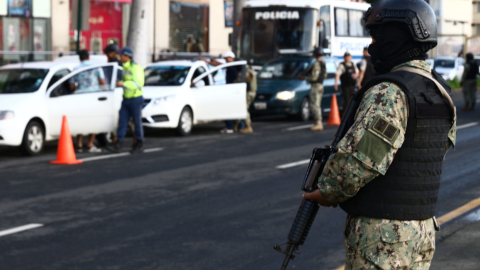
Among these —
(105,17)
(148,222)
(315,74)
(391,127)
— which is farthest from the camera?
(105,17)

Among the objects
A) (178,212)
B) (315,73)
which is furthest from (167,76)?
(178,212)

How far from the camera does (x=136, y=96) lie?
Answer: 12.6m

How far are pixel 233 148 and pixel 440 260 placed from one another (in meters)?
7.78

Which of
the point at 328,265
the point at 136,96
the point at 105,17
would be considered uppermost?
the point at 105,17

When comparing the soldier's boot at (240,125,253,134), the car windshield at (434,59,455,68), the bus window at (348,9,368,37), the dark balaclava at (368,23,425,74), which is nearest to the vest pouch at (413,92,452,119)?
the dark balaclava at (368,23,425,74)

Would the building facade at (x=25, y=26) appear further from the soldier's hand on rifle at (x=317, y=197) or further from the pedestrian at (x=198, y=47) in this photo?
the soldier's hand on rifle at (x=317, y=197)

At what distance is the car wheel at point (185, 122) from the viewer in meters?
15.5

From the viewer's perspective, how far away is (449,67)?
1393 inches

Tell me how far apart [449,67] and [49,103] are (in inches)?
1038

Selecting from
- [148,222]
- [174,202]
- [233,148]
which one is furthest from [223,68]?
[148,222]

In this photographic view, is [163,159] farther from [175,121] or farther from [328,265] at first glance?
[328,265]

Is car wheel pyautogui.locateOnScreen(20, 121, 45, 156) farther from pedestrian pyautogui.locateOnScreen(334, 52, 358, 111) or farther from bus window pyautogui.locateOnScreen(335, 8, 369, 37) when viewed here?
bus window pyautogui.locateOnScreen(335, 8, 369, 37)

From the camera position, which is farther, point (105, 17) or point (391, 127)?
point (105, 17)

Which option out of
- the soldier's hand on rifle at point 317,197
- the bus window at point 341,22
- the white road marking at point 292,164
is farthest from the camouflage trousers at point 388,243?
the bus window at point 341,22
